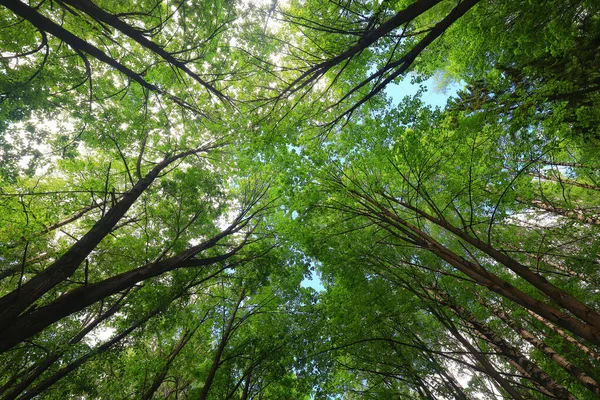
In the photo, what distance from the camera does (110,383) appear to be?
6660 mm

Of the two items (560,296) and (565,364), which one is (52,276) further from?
(565,364)

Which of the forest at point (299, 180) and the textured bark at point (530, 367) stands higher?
the forest at point (299, 180)

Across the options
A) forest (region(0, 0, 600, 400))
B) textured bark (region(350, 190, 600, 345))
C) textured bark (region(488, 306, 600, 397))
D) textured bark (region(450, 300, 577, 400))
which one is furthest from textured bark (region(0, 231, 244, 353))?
textured bark (region(488, 306, 600, 397))

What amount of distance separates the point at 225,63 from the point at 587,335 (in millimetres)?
6916

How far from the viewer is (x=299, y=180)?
18.8 ft

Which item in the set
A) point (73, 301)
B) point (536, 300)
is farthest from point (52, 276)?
point (536, 300)

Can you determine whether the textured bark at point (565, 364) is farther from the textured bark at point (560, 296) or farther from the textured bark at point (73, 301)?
the textured bark at point (73, 301)

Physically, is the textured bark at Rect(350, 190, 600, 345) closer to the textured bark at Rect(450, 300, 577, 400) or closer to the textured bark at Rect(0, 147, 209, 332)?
the textured bark at Rect(450, 300, 577, 400)

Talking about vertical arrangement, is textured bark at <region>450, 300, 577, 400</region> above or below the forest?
below

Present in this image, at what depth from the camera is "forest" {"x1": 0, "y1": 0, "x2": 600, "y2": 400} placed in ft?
12.5

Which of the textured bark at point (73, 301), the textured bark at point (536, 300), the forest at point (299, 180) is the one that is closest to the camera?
the textured bark at point (536, 300)

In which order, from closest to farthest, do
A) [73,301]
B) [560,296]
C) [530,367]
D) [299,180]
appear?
[560,296], [73,301], [530,367], [299,180]

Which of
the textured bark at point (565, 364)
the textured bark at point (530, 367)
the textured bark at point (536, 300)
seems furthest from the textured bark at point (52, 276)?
the textured bark at point (565, 364)

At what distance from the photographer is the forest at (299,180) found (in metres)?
3.80
